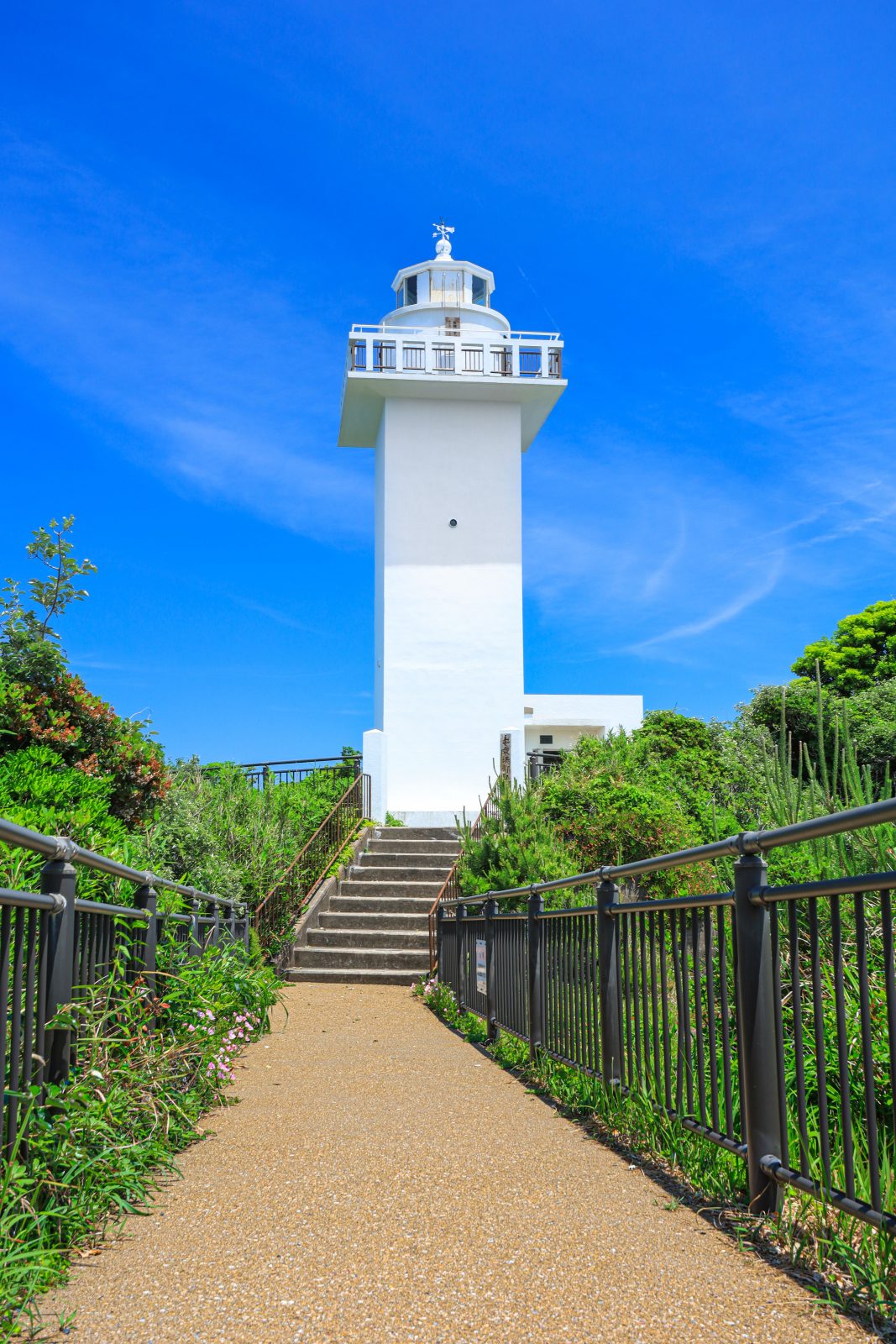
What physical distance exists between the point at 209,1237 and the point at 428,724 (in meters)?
18.2

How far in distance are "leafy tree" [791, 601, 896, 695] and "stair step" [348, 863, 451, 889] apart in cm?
1869

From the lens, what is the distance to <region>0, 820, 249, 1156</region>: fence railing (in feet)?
9.34

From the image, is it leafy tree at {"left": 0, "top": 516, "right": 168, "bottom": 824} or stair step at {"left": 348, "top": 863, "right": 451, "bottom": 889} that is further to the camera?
stair step at {"left": 348, "top": 863, "right": 451, "bottom": 889}

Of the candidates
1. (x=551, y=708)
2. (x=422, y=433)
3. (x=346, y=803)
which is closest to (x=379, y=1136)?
(x=346, y=803)

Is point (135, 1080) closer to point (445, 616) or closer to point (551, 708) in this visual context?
point (445, 616)

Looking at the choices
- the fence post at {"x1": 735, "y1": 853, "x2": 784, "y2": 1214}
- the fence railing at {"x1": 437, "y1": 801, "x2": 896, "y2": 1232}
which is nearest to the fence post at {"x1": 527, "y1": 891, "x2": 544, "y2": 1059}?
the fence railing at {"x1": 437, "y1": 801, "x2": 896, "y2": 1232}

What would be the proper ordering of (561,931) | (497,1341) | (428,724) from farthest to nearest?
(428,724) < (561,931) < (497,1341)

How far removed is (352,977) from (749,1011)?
373 inches

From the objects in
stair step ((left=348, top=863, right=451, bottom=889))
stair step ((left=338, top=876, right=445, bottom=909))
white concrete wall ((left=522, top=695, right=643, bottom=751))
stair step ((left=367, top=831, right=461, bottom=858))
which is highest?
white concrete wall ((left=522, top=695, right=643, bottom=751))

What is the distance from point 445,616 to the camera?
2148cm

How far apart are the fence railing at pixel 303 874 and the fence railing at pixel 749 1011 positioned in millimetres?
6323

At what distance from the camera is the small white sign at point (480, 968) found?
7.30 meters

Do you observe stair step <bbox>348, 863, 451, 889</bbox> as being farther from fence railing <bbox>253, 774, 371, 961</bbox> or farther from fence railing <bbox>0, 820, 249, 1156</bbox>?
fence railing <bbox>0, 820, 249, 1156</bbox>

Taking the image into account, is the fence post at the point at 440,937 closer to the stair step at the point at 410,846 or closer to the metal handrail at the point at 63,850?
the stair step at the point at 410,846
